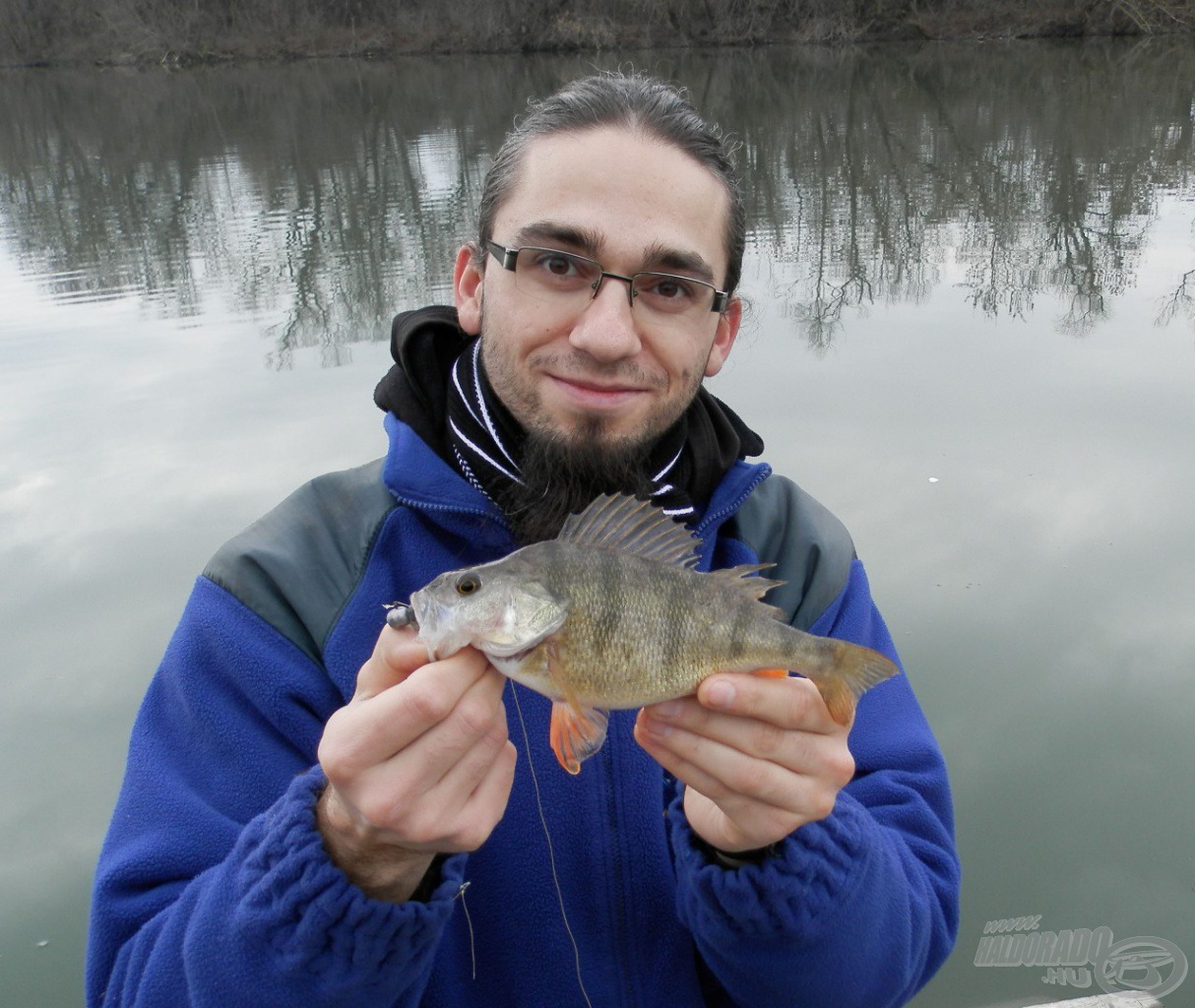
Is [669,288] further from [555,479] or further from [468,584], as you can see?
[468,584]

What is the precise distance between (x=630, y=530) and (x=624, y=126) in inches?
39.0

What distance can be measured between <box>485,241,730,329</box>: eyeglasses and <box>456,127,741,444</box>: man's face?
0.02 metres

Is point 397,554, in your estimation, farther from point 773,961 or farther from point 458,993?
point 773,961

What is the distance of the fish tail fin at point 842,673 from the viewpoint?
1.72 meters

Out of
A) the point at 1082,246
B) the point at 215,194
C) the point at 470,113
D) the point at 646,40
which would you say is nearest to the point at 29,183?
the point at 215,194

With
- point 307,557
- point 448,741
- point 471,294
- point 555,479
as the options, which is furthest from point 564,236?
point 448,741

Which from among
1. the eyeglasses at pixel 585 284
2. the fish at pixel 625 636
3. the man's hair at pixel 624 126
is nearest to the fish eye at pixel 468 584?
the fish at pixel 625 636

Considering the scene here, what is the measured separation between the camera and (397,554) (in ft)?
7.07

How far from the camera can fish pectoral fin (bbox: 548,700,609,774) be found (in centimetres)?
172

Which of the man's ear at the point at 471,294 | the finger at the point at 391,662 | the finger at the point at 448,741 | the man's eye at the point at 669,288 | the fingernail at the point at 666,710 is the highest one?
the man's eye at the point at 669,288

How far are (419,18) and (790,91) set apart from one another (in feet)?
75.6

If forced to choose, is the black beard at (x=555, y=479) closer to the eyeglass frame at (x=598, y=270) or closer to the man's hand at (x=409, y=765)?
the eyeglass frame at (x=598, y=270)

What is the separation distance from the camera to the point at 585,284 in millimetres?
2213

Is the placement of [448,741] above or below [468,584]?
below
